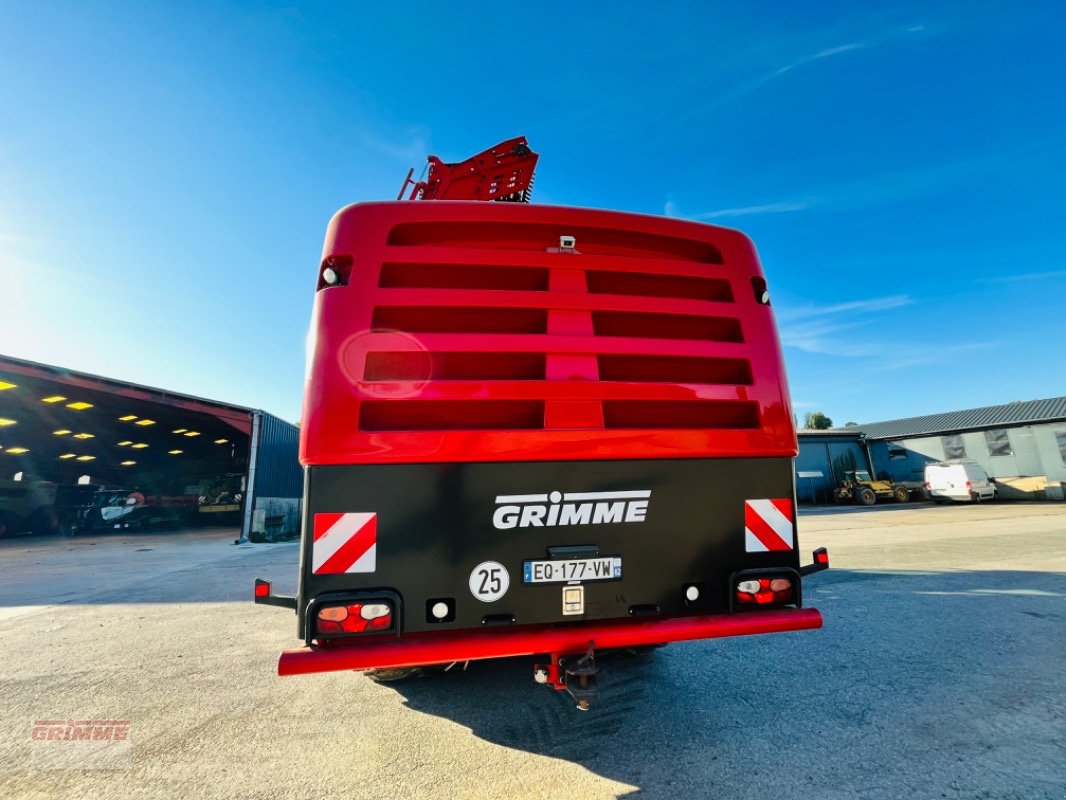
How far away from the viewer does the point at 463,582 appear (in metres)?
1.95

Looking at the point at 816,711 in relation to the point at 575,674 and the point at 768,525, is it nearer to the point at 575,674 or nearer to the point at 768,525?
the point at 768,525

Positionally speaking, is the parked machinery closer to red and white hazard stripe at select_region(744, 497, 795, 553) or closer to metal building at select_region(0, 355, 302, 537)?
red and white hazard stripe at select_region(744, 497, 795, 553)

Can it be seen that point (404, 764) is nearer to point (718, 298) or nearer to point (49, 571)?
point (718, 298)

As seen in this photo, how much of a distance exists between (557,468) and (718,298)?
4.36 feet

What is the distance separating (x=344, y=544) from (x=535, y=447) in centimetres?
87

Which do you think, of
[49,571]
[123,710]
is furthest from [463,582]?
[49,571]

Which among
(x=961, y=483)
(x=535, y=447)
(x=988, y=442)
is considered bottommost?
(x=961, y=483)

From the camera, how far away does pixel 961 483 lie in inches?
778

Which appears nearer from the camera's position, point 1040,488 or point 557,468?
point 557,468

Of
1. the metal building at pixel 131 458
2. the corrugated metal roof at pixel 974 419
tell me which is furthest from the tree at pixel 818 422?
the metal building at pixel 131 458

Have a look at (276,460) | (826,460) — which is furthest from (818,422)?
(276,460)

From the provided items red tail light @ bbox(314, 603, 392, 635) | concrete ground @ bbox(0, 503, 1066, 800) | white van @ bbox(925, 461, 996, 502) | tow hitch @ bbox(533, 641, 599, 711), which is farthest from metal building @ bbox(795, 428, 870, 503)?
red tail light @ bbox(314, 603, 392, 635)

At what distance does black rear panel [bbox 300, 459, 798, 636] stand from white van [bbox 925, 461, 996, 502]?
2449 centimetres

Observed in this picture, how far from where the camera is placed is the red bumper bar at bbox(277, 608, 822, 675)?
1734 mm
